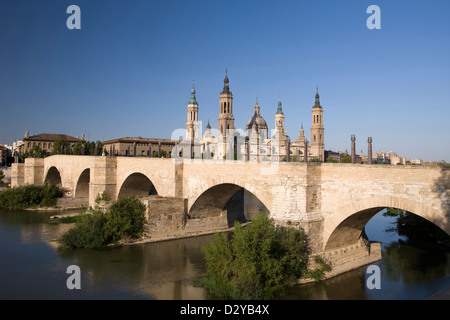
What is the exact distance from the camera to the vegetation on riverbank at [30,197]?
112ft

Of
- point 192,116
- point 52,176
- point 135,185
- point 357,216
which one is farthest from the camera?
point 192,116

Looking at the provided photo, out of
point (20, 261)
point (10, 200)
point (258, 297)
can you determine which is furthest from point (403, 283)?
point (10, 200)

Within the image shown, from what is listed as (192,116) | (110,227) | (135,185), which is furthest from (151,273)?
→ (192,116)

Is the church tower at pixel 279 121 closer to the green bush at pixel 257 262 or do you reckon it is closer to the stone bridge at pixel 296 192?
the stone bridge at pixel 296 192

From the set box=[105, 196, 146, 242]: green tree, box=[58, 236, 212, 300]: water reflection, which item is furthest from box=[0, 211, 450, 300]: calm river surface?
box=[105, 196, 146, 242]: green tree

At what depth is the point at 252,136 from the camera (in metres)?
70.6

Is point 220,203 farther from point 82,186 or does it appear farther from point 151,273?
point 82,186

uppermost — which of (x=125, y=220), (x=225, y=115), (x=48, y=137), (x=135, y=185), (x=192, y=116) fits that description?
(x=192, y=116)

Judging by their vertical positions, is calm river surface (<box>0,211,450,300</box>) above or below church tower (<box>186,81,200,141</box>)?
below

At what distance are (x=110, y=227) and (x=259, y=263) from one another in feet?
34.2

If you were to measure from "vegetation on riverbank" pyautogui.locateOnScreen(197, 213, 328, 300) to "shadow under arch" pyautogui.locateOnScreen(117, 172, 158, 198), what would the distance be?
15.0 meters

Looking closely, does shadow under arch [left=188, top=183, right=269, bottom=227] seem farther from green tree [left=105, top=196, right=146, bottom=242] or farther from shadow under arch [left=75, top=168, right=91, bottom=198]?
shadow under arch [left=75, top=168, right=91, bottom=198]

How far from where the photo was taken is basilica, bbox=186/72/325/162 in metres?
63.5

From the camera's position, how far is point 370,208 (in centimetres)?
1352
